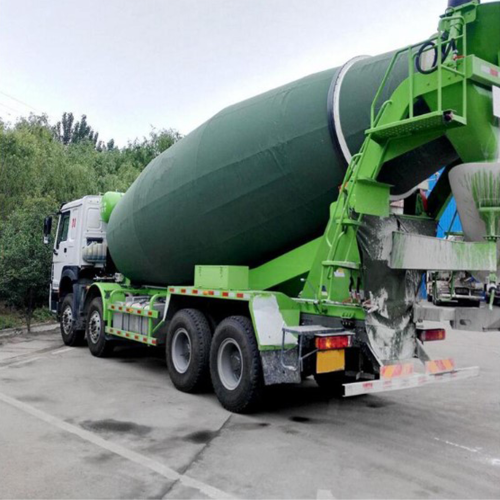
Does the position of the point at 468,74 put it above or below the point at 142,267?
above

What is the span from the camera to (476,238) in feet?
15.9

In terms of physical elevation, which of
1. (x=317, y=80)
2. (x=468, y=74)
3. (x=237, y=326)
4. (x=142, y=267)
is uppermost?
(x=317, y=80)

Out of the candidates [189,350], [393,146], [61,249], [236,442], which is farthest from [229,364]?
[61,249]

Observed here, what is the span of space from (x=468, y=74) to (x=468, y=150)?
68cm

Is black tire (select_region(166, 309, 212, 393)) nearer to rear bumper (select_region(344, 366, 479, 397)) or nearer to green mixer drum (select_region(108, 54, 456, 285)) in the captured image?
green mixer drum (select_region(108, 54, 456, 285))

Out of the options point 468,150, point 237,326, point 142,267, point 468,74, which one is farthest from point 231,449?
point 142,267

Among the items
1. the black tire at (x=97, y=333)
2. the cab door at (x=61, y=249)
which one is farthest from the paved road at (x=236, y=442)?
the cab door at (x=61, y=249)

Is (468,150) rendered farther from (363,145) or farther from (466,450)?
(466,450)

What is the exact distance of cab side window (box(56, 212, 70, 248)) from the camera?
11.6 metres

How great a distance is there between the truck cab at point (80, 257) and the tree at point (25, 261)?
2.65 m

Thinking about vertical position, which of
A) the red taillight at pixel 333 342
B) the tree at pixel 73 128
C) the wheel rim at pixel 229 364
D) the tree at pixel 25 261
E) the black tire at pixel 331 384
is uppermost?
the tree at pixel 73 128

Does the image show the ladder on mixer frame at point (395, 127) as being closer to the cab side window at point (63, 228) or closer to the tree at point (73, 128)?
the cab side window at point (63, 228)

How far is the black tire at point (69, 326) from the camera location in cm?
1093

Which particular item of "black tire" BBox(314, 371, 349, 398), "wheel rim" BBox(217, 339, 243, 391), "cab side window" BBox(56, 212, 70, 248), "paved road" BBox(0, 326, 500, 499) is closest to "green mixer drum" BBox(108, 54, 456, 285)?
"wheel rim" BBox(217, 339, 243, 391)
